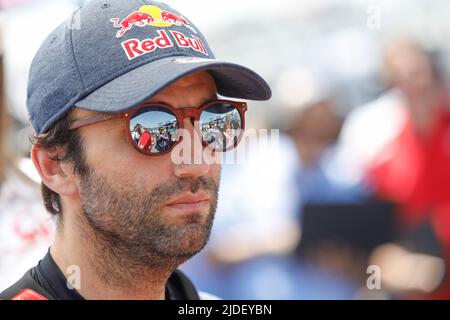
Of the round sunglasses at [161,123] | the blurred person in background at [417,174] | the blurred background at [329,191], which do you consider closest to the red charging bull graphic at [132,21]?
the round sunglasses at [161,123]

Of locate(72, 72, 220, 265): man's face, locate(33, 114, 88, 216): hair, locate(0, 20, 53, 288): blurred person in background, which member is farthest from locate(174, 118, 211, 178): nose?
locate(0, 20, 53, 288): blurred person in background

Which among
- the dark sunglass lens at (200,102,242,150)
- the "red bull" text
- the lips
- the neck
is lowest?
the neck

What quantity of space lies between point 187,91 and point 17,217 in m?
1.55

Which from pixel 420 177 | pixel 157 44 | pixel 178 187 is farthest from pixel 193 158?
pixel 420 177

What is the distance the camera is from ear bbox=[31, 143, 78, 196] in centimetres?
216

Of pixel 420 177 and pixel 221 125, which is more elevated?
pixel 420 177

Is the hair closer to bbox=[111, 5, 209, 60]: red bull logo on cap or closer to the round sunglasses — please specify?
the round sunglasses

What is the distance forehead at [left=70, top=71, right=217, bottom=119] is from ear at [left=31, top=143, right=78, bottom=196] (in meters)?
0.16

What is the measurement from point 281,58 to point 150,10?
4.22m

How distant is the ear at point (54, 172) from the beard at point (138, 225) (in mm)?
53

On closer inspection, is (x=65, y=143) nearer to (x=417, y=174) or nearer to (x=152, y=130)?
(x=152, y=130)

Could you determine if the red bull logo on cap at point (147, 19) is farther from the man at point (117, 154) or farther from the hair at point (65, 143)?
the hair at point (65, 143)

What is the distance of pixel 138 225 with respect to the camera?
2.06 metres

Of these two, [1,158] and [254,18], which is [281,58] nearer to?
[254,18]
